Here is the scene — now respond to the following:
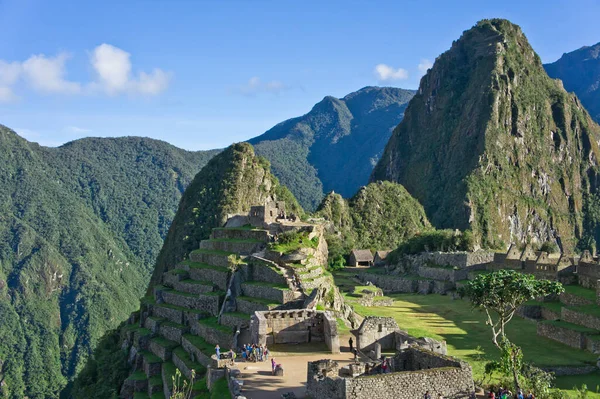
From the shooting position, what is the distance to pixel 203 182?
124000mm

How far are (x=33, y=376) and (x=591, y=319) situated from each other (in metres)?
111

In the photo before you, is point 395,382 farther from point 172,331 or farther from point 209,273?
point 209,273

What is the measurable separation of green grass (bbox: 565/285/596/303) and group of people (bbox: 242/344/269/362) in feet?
80.4

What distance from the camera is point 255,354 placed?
23.9m

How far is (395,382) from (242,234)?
3140 centimetres

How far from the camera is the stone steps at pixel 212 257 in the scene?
4328 centimetres

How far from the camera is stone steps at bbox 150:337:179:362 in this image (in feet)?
129

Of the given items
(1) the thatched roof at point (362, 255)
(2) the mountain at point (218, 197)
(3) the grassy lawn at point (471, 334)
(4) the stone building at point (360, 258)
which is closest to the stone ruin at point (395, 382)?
(3) the grassy lawn at point (471, 334)

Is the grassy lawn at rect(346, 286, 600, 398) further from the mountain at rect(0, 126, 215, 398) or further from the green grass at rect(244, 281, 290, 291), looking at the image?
the mountain at rect(0, 126, 215, 398)

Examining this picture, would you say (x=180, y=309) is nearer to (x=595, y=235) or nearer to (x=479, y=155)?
(x=479, y=155)

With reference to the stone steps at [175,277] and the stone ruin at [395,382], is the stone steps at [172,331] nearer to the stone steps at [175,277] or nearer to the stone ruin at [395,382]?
the stone steps at [175,277]

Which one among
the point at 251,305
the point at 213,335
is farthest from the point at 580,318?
the point at 213,335

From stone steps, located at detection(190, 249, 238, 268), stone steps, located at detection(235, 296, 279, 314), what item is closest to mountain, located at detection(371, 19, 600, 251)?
stone steps, located at detection(190, 249, 238, 268)

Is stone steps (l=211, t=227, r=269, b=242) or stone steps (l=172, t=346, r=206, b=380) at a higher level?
stone steps (l=211, t=227, r=269, b=242)
